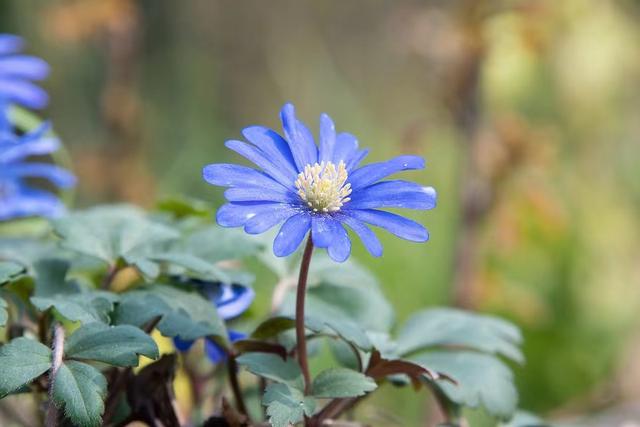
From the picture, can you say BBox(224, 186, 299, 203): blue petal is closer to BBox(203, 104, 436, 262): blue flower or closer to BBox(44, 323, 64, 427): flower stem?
BBox(203, 104, 436, 262): blue flower

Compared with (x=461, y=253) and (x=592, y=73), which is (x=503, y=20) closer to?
(x=461, y=253)

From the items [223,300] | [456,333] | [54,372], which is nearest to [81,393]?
[54,372]

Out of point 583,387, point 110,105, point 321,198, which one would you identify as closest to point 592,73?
point 583,387

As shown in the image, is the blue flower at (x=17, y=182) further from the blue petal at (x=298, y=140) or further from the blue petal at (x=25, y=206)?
the blue petal at (x=298, y=140)

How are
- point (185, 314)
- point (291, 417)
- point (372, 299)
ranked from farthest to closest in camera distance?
point (372, 299), point (185, 314), point (291, 417)

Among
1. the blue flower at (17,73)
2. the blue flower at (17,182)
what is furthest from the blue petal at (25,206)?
the blue flower at (17,73)
